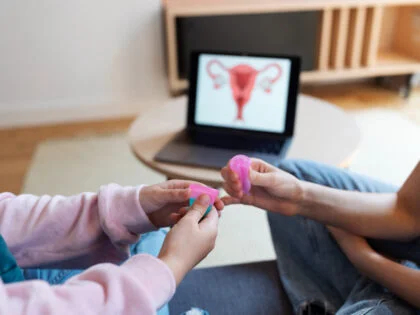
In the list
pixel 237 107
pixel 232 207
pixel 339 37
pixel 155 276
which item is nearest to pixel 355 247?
pixel 155 276

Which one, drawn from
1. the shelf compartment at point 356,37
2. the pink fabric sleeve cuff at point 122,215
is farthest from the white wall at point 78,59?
the pink fabric sleeve cuff at point 122,215

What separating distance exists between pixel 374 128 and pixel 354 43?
1.90 feet

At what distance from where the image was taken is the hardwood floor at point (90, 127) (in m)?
1.97

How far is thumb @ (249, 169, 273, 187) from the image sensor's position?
0.76 m

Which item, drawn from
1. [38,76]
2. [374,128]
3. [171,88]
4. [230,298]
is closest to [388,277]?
[230,298]

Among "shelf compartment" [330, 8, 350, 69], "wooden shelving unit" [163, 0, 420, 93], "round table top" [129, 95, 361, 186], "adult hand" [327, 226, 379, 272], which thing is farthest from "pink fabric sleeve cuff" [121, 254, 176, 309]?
"shelf compartment" [330, 8, 350, 69]

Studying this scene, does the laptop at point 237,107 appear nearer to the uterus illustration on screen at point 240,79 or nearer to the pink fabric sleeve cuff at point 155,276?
the uterus illustration on screen at point 240,79

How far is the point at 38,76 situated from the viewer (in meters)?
2.39

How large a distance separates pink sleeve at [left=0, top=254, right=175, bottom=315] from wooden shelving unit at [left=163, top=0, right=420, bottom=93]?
192cm

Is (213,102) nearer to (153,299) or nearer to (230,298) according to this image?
(230,298)

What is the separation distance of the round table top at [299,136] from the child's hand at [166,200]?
37 cm

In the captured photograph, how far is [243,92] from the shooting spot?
4.33ft

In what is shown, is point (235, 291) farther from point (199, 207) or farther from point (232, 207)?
point (232, 207)

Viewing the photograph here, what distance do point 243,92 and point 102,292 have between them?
0.91m
